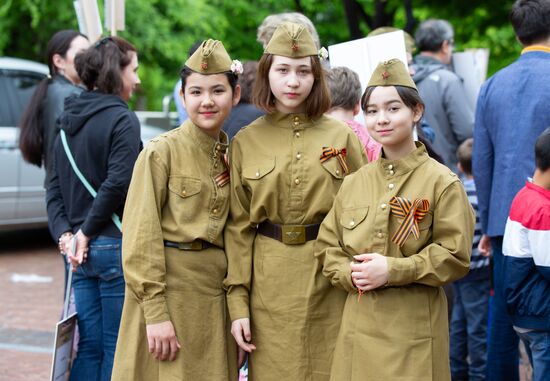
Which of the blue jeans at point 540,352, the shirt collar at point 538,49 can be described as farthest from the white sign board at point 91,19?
the blue jeans at point 540,352

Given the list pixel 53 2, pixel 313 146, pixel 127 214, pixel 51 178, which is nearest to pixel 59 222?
pixel 51 178

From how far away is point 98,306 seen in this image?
4727 millimetres

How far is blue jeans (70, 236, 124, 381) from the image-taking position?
4609mm

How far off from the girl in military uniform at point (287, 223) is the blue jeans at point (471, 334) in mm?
2496

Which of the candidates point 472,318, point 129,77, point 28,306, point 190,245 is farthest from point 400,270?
point 28,306

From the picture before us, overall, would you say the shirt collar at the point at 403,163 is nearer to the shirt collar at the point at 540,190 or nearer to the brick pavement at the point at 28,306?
the shirt collar at the point at 540,190

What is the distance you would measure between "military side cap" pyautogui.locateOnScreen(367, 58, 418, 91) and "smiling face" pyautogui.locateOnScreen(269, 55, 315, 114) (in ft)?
1.02

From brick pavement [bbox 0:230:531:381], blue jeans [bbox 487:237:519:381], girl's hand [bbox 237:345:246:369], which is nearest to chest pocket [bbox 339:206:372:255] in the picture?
girl's hand [bbox 237:345:246:369]

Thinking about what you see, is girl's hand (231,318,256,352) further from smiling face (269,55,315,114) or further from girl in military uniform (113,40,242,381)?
smiling face (269,55,315,114)

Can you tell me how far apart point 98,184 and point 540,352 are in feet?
7.73

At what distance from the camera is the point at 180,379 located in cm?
375

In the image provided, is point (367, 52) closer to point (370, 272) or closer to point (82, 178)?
point (82, 178)

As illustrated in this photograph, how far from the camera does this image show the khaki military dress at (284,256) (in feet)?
12.3

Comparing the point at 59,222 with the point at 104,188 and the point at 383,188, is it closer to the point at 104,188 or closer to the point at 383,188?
the point at 104,188
